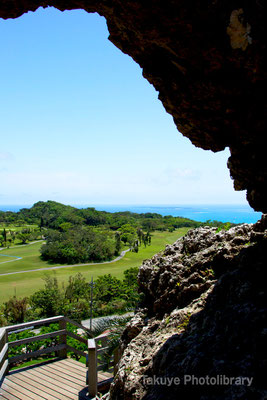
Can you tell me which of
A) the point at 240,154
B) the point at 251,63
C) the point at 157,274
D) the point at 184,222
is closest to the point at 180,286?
the point at 157,274

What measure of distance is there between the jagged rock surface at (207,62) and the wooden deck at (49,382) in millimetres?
5858

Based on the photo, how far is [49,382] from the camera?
6.45 metres

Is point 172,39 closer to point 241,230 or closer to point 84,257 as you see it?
point 241,230

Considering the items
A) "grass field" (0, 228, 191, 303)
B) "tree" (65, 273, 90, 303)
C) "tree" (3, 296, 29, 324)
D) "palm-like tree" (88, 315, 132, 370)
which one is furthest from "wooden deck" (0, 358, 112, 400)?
"grass field" (0, 228, 191, 303)

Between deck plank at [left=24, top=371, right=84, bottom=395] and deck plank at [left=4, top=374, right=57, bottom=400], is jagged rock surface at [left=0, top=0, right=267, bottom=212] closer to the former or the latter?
deck plank at [left=24, top=371, right=84, bottom=395]

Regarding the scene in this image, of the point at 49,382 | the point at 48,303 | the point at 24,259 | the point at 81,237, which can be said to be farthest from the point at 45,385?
the point at 81,237

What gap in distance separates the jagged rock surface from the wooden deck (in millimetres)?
5858

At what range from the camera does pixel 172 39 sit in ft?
11.8

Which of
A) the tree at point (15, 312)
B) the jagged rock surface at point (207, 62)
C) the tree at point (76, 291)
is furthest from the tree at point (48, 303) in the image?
the jagged rock surface at point (207, 62)

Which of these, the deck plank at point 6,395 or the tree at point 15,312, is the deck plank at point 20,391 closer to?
the deck plank at point 6,395

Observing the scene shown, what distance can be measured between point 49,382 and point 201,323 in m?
4.78

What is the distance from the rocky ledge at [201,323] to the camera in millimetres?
2740

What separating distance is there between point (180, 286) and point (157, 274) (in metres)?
0.90

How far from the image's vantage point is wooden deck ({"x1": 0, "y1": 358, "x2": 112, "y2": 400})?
598 cm
